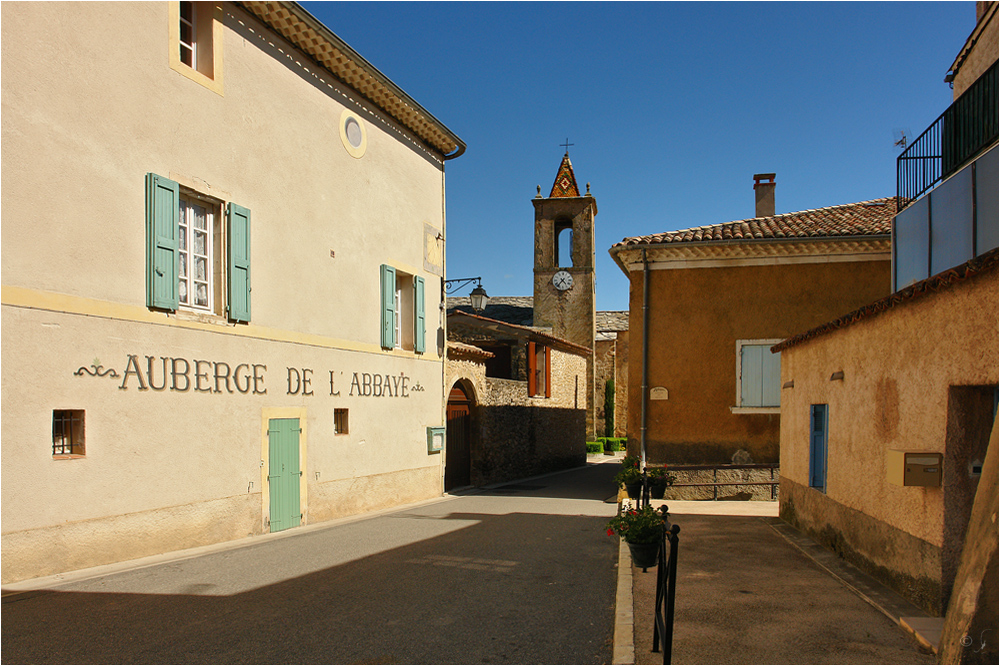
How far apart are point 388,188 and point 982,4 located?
10.2 metres

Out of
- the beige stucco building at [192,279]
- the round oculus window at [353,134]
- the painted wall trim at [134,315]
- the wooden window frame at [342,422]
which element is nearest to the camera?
the painted wall trim at [134,315]

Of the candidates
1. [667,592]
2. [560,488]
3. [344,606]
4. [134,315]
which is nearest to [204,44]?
[134,315]

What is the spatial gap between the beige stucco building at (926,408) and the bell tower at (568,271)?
25.8m

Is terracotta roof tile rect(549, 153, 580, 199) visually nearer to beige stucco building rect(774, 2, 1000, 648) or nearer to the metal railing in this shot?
beige stucco building rect(774, 2, 1000, 648)

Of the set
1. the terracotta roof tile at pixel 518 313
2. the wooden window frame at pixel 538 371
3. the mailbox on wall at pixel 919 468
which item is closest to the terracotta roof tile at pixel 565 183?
the terracotta roof tile at pixel 518 313

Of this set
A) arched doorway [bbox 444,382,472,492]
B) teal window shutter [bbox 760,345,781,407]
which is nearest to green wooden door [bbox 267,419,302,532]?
arched doorway [bbox 444,382,472,492]

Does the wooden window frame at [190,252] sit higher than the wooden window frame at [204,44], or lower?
lower

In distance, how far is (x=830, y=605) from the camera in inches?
238

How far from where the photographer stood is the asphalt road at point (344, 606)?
509 centimetres

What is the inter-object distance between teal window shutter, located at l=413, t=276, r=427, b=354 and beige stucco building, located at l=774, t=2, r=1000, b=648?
736cm

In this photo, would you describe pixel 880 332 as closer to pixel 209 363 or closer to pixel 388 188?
pixel 209 363

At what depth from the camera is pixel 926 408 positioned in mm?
5699

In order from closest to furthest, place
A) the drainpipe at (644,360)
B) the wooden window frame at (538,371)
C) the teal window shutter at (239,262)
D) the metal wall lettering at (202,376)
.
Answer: the metal wall lettering at (202,376), the teal window shutter at (239,262), the drainpipe at (644,360), the wooden window frame at (538,371)

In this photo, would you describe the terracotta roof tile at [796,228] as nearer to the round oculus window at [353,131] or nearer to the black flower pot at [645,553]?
the round oculus window at [353,131]
